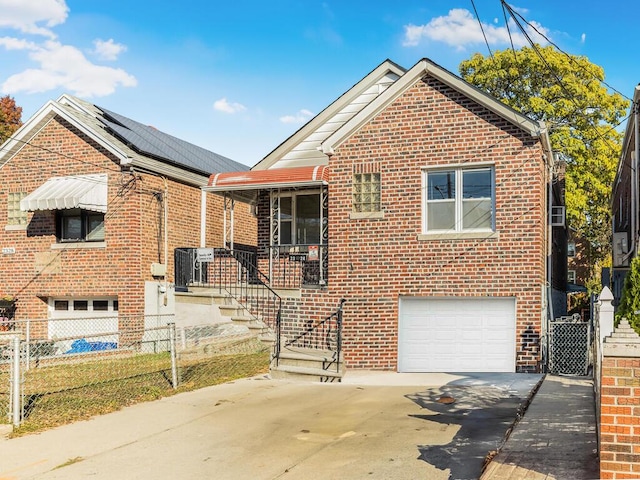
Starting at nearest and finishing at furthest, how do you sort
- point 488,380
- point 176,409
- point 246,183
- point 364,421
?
point 364,421 < point 176,409 < point 488,380 < point 246,183

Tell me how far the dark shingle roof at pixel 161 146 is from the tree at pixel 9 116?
17.2 m

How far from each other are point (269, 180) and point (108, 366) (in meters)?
5.83

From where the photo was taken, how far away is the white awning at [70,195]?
1852 cm

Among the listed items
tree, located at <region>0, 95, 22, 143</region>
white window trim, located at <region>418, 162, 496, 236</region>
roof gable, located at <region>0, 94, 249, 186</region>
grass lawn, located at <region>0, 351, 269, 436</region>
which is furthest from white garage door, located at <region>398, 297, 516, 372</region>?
tree, located at <region>0, 95, 22, 143</region>

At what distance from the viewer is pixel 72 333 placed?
20.4m

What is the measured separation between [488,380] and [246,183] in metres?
7.79

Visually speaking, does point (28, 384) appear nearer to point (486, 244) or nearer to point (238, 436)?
point (238, 436)

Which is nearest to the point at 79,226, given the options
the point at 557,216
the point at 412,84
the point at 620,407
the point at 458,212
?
the point at 412,84

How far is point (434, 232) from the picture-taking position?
1542 centimetres

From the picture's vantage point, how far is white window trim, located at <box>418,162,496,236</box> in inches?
591

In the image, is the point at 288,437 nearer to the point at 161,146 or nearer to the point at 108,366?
the point at 108,366

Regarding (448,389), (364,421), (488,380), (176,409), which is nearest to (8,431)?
(176,409)

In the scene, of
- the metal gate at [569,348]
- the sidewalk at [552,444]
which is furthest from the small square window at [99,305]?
the sidewalk at [552,444]

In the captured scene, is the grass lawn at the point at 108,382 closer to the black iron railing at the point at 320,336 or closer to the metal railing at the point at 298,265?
the black iron railing at the point at 320,336
